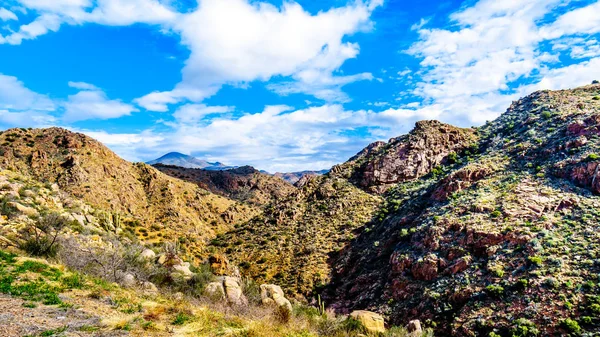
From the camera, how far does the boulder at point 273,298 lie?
59.5 feet

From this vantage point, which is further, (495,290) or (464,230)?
(464,230)

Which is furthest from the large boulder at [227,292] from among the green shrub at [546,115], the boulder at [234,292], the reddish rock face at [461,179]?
the green shrub at [546,115]

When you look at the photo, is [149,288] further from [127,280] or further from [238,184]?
[238,184]

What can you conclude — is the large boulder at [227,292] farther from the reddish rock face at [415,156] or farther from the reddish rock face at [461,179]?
the reddish rock face at [415,156]

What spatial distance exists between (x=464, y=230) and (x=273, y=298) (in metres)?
19.3

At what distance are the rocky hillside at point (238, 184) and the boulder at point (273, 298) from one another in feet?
200

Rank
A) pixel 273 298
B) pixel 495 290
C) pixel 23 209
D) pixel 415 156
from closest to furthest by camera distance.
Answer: pixel 273 298, pixel 23 209, pixel 495 290, pixel 415 156

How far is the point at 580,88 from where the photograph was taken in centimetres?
4969

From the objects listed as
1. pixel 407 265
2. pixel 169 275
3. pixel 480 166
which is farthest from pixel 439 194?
pixel 169 275

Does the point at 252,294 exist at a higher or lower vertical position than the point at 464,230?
lower

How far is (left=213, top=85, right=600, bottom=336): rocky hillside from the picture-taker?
899 inches

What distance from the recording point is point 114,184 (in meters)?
52.6

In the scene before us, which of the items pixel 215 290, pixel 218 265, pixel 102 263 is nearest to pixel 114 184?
pixel 218 265

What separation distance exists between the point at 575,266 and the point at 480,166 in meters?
17.4
